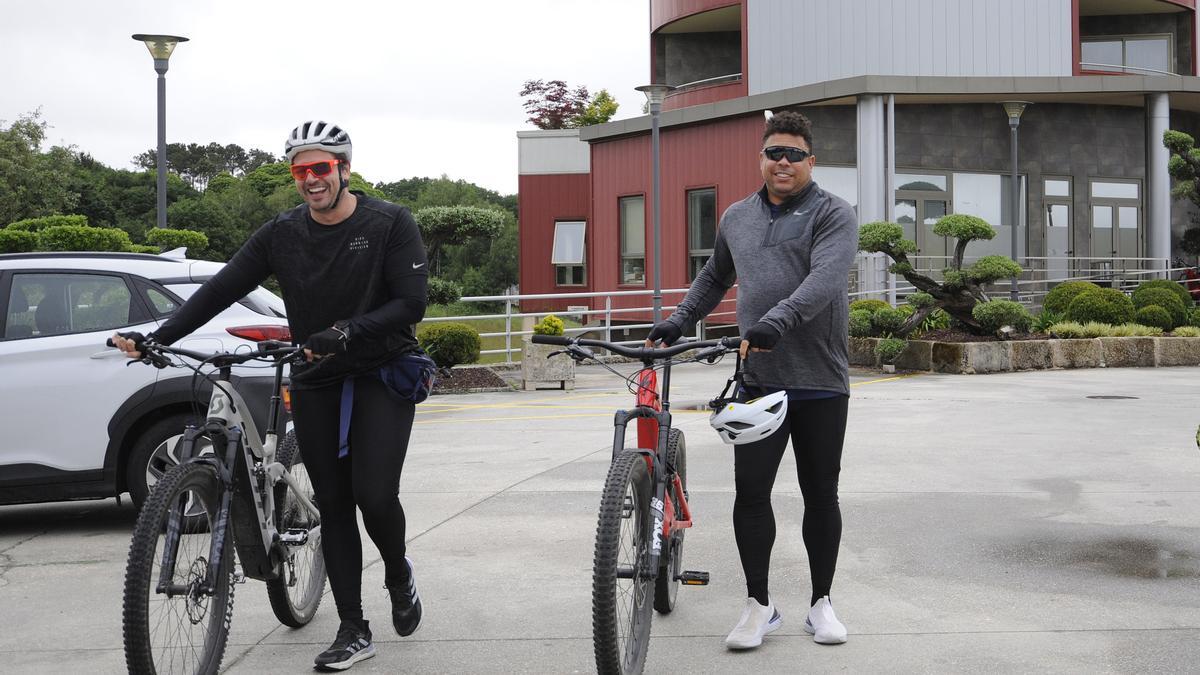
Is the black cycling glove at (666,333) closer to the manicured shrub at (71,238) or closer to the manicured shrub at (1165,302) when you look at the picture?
the manicured shrub at (71,238)

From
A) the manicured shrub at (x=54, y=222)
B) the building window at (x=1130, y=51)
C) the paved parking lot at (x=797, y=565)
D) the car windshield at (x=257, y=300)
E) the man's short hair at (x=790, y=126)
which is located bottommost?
the paved parking lot at (x=797, y=565)

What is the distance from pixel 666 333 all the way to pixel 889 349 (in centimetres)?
1425

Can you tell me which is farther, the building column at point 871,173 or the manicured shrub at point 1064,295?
the building column at point 871,173

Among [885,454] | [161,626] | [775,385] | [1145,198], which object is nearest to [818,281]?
[775,385]

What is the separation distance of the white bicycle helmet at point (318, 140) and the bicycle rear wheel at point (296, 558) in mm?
1098

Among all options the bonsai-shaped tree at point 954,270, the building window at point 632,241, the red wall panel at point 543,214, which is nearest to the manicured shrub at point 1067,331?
the bonsai-shaped tree at point 954,270

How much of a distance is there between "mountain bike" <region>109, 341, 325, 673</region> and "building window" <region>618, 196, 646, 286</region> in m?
23.5


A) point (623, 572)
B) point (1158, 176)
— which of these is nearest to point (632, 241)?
point (1158, 176)

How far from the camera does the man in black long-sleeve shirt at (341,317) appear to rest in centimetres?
467

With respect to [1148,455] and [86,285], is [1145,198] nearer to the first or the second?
[1148,455]

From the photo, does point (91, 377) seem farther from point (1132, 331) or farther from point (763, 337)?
point (1132, 331)

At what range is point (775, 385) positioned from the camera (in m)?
4.90

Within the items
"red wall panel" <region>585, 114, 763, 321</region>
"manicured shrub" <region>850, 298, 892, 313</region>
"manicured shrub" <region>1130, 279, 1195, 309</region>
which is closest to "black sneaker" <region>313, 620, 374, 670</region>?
"manicured shrub" <region>850, 298, 892, 313</region>

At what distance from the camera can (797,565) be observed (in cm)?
646
